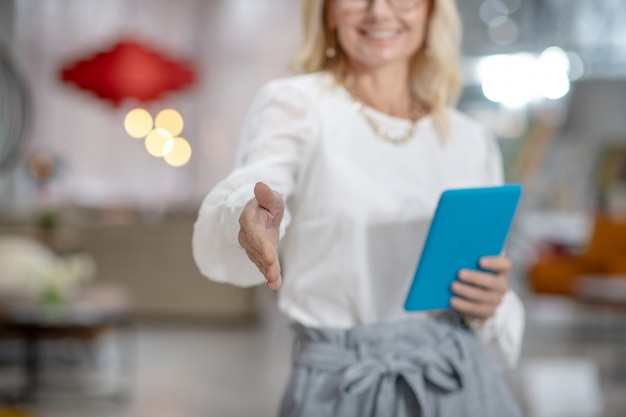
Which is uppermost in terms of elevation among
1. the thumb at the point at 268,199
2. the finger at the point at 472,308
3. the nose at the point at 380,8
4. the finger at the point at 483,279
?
the nose at the point at 380,8

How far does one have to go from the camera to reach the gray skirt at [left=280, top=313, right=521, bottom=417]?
1.53 metres

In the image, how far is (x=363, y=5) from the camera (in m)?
1.51

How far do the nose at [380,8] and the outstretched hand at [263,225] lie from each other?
0.44 metres

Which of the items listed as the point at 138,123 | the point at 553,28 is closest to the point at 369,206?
the point at 138,123

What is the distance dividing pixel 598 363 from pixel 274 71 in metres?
6.34

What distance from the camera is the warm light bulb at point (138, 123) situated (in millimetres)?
12508

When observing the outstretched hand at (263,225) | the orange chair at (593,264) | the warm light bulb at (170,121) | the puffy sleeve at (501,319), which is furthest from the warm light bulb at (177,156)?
the outstretched hand at (263,225)

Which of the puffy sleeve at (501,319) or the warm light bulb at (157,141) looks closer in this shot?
the puffy sleeve at (501,319)

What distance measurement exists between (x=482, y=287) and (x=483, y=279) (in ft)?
0.07

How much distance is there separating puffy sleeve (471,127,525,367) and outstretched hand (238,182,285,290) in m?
0.58

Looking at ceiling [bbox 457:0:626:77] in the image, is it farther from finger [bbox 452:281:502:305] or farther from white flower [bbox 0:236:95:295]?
finger [bbox 452:281:502:305]

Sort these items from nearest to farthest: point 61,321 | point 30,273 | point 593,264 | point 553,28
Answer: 1. point 61,321
2. point 30,273
3. point 593,264
4. point 553,28

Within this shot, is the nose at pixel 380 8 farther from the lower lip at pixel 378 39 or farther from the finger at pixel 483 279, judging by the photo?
the finger at pixel 483 279

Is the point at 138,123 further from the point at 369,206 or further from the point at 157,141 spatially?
the point at 369,206
